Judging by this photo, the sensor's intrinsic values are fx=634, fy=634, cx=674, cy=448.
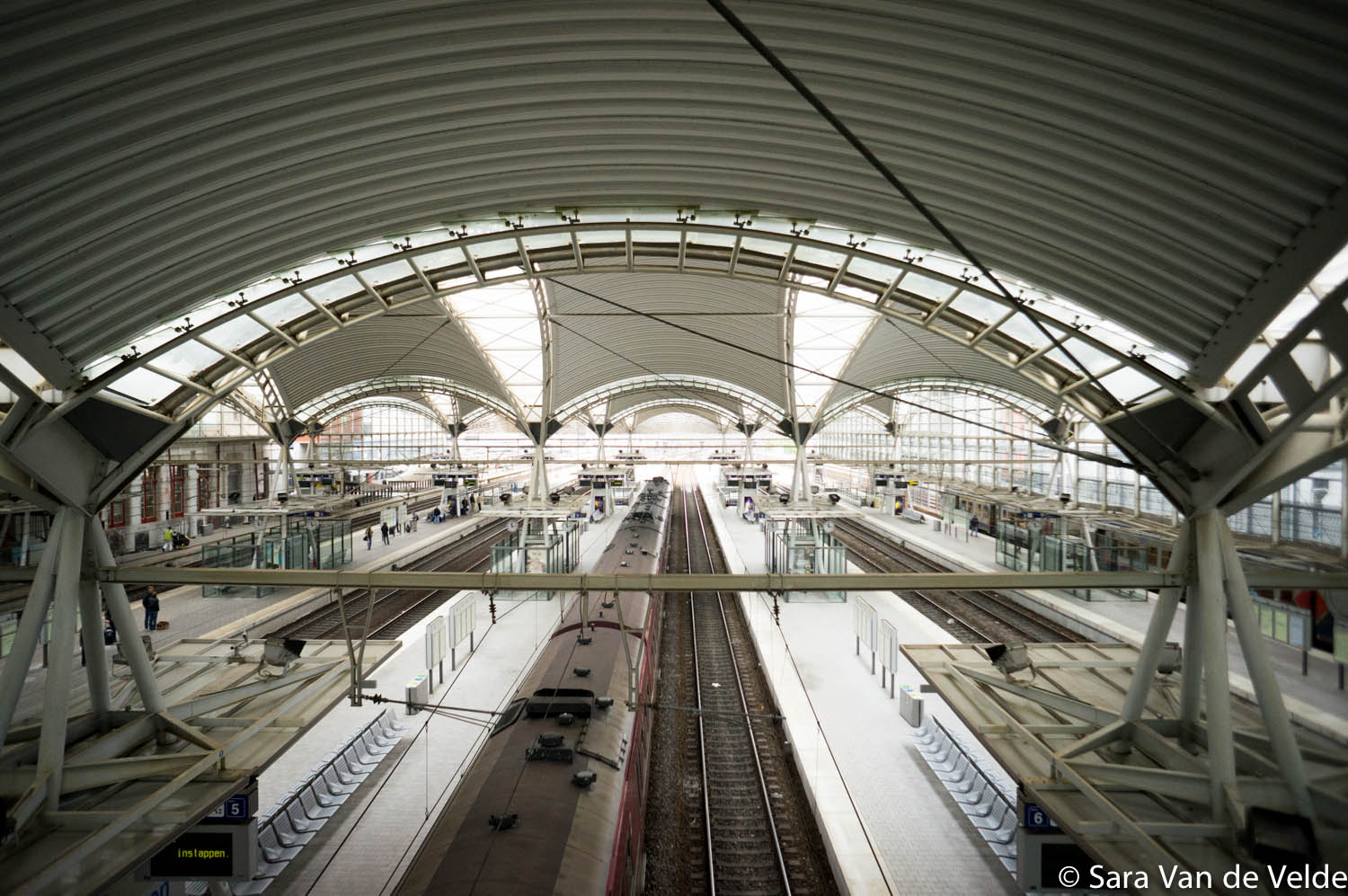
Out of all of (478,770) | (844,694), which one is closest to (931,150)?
(478,770)

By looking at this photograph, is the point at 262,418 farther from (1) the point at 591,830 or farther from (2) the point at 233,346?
(1) the point at 591,830

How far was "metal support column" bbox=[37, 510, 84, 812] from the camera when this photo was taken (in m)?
7.34

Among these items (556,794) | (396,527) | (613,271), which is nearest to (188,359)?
(613,271)

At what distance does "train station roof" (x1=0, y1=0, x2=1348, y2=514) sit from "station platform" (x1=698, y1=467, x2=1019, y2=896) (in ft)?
20.9

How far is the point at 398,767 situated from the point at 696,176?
12.0 m

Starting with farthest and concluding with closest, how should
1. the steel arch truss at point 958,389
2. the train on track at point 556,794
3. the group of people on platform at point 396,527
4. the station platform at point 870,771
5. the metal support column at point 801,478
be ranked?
the steel arch truss at point 958,389
the group of people on platform at point 396,527
the metal support column at point 801,478
the station platform at point 870,771
the train on track at point 556,794

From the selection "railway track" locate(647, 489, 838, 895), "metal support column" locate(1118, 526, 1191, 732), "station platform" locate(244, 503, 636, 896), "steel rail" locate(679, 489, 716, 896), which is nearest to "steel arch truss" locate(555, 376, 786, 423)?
"steel rail" locate(679, 489, 716, 896)

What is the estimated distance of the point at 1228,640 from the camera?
18828 millimetres

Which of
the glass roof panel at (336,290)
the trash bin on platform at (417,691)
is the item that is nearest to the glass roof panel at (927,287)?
the glass roof panel at (336,290)

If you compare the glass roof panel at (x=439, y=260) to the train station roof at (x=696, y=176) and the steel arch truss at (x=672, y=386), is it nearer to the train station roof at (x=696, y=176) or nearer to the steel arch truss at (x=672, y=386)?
the train station roof at (x=696, y=176)

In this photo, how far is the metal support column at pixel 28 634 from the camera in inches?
281

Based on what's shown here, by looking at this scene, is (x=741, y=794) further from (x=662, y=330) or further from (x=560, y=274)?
(x=662, y=330)

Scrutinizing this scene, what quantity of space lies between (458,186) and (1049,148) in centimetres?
646

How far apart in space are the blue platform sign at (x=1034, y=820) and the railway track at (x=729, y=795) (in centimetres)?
292
